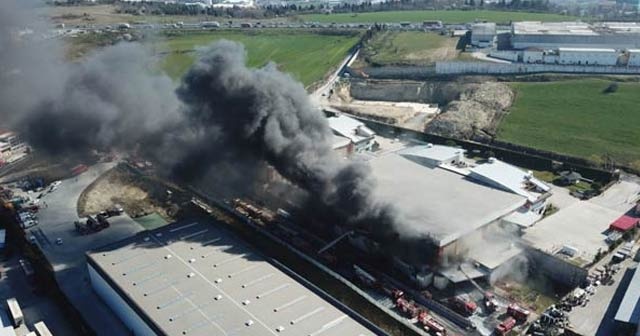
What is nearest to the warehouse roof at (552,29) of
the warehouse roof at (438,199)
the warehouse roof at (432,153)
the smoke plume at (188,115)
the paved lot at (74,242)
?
the warehouse roof at (432,153)

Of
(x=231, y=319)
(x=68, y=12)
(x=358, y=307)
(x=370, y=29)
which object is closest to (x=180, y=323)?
(x=231, y=319)

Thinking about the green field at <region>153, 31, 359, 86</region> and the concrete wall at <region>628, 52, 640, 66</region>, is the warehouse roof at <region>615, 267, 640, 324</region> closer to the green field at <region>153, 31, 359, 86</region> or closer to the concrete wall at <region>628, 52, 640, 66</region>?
the concrete wall at <region>628, 52, 640, 66</region>

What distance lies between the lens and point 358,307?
33406mm

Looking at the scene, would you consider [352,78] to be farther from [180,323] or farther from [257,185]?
[180,323]

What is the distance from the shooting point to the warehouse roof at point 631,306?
31028mm

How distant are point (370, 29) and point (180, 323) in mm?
97911

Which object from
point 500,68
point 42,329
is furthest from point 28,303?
point 500,68

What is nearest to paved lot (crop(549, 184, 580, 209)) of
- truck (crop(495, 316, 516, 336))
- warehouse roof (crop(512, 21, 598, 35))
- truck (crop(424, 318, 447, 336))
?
truck (crop(495, 316, 516, 336))

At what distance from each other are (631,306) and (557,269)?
578 cm

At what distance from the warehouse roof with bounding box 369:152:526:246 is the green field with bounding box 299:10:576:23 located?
10087 cm

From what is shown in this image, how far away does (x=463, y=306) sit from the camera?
1323 inches

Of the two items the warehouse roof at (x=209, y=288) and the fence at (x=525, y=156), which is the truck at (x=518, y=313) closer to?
the warehouse roof at (x=209, y=288)

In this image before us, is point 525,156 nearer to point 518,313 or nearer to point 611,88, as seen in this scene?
point 518,313

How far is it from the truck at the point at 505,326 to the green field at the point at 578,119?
102 feet
